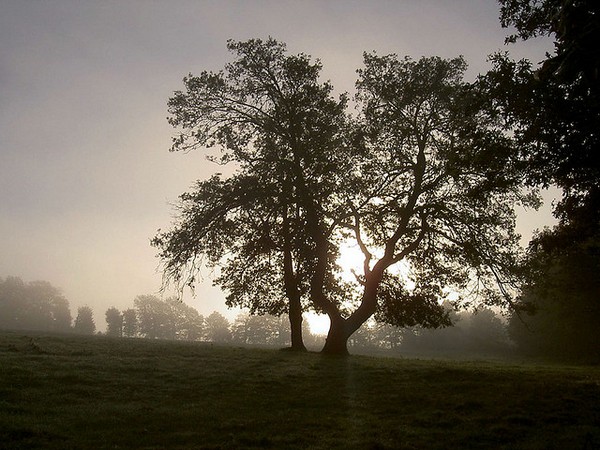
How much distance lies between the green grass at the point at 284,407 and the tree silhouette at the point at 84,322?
168 meters

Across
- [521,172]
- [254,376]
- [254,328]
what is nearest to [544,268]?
[521,172]

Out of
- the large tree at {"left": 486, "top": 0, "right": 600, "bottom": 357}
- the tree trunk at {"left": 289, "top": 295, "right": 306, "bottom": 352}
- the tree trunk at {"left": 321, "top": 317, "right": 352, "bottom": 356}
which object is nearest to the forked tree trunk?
the tree trunk at {"left": 321, "top": 317, "right": 352, "bottom": 356}

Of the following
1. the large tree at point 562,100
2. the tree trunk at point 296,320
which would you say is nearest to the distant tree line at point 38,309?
the tree trunk at point 296,320

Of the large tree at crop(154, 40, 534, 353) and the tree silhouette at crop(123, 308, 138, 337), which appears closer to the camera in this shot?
the large tree at crop(154, 40, 534, 353)

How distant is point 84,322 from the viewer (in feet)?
567

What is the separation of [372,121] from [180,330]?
589 feet

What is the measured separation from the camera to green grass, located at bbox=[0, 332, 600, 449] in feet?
34.6

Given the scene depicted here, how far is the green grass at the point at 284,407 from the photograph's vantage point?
1055 centimetres

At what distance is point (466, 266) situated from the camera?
30250 mm

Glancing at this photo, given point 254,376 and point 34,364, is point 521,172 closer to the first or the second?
point 254,376

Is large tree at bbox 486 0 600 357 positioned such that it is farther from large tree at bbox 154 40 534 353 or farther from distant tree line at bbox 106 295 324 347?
distant tree line at bbox 106 295 324 347

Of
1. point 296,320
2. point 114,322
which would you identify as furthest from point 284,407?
point 114,322

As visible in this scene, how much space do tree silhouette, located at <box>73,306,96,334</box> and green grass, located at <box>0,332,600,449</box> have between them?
168 m

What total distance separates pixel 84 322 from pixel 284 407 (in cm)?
18171
